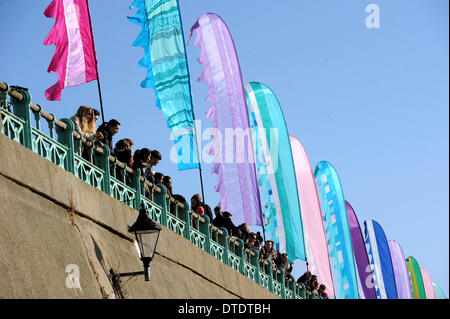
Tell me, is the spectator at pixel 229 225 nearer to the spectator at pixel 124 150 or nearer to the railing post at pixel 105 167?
the spectator at pixel 124 150

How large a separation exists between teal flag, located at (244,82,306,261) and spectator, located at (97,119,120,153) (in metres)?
12.6

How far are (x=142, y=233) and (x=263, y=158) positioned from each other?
15.0 meters

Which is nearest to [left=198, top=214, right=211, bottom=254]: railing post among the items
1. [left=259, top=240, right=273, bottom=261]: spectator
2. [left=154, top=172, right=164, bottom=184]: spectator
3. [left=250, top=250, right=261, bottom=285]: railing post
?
[left=154, top=172, right=164, bottom=184]: spectator

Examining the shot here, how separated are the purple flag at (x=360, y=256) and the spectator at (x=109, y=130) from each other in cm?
1977

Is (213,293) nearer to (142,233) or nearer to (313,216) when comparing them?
(142,233)

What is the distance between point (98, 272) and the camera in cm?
1225

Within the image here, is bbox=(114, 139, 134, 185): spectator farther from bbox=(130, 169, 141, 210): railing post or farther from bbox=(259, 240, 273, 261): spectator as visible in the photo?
bbox=(259, 240, 273, 261): spectator

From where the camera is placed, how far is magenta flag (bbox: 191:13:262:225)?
76.5ft

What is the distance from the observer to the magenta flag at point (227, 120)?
918 inches

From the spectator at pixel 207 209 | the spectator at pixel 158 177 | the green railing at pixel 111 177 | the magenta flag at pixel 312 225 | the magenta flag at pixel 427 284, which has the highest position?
the magenta flag at pixel 427 284

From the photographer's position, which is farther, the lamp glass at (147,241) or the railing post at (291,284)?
the railing post at (291,284)

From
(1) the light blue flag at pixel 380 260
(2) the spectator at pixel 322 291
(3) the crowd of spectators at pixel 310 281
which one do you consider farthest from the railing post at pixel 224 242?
(1) the light blue flag at pixel 380 260

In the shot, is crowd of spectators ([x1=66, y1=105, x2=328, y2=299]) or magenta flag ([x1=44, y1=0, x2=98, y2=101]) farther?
magenta flag ([x1=44, y1=0, x2=98, y2=101])

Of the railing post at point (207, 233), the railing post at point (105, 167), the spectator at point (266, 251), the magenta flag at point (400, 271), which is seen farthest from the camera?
the magenta flag at point (400, 271)
